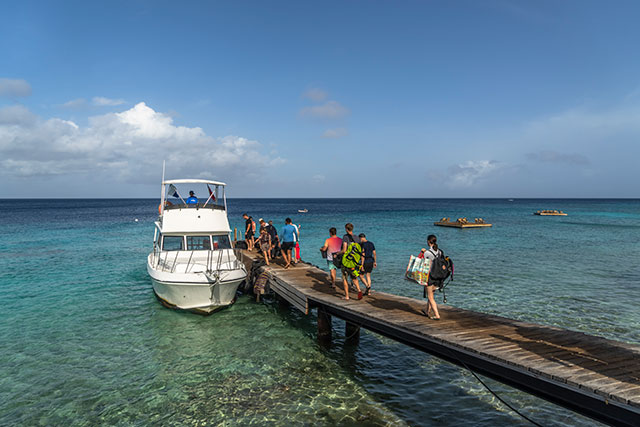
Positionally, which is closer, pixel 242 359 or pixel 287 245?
pixel 242 359

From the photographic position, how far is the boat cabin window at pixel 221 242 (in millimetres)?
16125

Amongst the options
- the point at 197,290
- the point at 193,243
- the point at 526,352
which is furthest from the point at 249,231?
the point at 526,352

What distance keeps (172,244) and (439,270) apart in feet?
39.2

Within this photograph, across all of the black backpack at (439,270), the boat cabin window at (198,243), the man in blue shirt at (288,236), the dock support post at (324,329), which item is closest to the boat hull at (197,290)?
the boat cabin window at (198,243)

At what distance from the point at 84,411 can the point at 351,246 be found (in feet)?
25.6

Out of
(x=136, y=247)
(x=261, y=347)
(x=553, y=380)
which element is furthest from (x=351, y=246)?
(x=136, y=247)

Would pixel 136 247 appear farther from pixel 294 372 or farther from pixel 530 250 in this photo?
pixel 530 250

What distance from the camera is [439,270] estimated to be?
8312 millimetres

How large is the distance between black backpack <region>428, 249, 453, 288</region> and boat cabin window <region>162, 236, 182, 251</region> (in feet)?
37.6

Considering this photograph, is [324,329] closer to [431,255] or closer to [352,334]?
[352,334]

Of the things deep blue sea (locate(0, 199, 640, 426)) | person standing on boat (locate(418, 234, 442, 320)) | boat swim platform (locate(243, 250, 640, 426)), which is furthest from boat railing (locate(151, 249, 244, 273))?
person standing on boat (locate(418, 234, 442, 320))

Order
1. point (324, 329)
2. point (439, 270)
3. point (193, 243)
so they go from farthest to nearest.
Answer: point (193, 243)
point (324, 329)
point (439, 270)

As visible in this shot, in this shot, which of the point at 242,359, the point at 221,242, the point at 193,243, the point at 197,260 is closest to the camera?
the point at 242,359

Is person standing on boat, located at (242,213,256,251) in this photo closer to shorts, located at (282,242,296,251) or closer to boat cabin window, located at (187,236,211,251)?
boat cabin window, located at (187,236,211,251)
